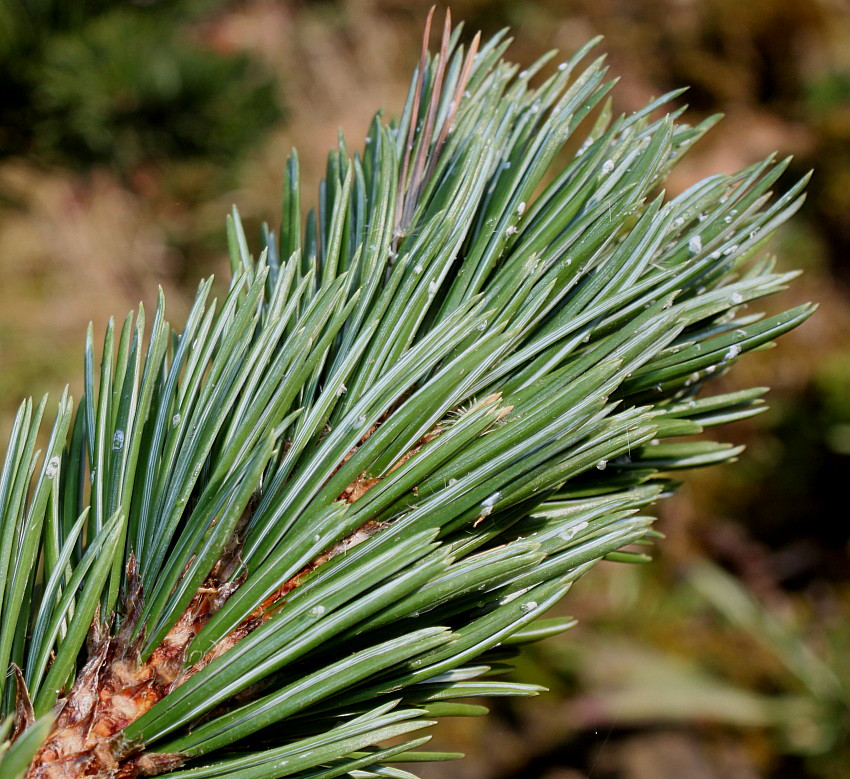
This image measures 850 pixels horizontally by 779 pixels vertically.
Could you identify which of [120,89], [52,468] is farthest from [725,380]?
[52,468]

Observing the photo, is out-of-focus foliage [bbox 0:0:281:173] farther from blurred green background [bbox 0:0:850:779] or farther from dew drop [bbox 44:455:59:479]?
dew drop [bbox 44:455:59:479]

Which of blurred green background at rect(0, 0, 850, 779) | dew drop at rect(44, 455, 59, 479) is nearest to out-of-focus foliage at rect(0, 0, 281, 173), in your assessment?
blurred green background at rect(0, 0, 850, 779)

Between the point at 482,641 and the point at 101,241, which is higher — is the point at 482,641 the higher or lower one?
the lower one

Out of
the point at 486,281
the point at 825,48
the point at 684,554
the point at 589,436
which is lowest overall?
the point at 684,554

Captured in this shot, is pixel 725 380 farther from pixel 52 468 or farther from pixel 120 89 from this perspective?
pixel 52 468

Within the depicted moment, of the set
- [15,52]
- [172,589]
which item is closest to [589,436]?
[172,589]

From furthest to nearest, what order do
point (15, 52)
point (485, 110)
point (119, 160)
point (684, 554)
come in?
point (684, 554)
point (119, 160)
point (15, 52)
point (485, 110)

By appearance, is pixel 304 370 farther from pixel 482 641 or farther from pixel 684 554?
pixel 684 554

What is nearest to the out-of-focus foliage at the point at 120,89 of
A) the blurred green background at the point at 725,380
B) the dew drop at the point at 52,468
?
the blurred green background at the point at 725,380
